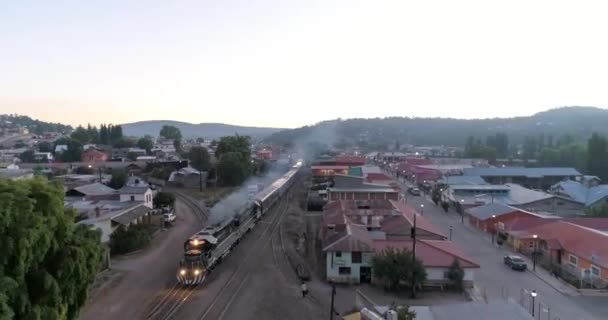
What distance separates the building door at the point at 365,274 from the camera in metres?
19.7

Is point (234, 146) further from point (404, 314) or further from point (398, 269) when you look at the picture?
point (404, 314)

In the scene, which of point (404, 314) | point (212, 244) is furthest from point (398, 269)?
point (212, 244)

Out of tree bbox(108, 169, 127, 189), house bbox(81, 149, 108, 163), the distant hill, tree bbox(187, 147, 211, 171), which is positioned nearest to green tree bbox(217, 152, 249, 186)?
tree bbox(187, 147, 211, 171)

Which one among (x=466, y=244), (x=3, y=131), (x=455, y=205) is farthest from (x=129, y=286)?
(x=3, y=131)

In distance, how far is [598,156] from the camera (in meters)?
57.9

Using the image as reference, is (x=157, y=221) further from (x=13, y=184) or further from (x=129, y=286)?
(x=13, y=184)

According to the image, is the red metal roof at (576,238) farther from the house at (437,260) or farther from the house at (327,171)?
the house at (327,171)

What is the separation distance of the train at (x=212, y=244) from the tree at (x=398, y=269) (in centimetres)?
688

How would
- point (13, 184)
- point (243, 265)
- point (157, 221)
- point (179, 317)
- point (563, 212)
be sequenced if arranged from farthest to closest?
point (563, 212) → point (157, 221) → point (243, 265) → point (179, 317) → point (13, 184)

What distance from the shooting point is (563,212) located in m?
37.1

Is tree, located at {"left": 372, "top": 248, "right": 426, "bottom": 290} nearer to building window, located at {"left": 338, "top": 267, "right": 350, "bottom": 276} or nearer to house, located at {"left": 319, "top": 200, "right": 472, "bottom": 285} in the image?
house, located at {"left": 319, "top": 200, "right": 472, "bottom": 285}

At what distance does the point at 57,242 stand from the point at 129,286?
8.12 m

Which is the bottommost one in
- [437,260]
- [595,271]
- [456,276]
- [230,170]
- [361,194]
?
[595,271]

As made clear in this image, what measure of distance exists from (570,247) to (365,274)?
1045cm
